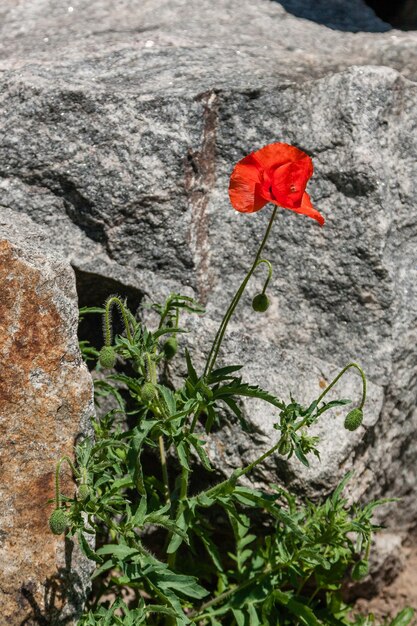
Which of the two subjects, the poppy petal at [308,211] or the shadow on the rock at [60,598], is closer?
the poppy petal at [308,211]

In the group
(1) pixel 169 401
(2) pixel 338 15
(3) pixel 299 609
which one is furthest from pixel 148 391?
(2) pixel 338 15

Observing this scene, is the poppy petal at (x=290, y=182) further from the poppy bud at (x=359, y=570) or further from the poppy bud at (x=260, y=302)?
the poppy bud at (x=359, y=570)

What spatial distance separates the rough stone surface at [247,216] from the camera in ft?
13.4

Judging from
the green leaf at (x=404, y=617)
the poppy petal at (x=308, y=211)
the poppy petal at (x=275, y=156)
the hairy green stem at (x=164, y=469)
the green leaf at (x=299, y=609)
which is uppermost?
the poppy petal at (x=275, y=156)

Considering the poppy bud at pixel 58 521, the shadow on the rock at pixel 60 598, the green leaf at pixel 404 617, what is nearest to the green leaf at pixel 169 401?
the poppy bud at pixel 58 521

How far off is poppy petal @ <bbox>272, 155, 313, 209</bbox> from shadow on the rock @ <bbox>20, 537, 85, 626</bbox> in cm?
159

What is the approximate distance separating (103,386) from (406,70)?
241 centimetres

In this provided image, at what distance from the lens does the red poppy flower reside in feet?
9.83

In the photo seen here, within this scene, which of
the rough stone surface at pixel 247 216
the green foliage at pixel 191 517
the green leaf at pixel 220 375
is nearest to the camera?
the green foliage at pixel 191 517

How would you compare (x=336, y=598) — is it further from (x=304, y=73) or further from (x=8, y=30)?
(x=8, y=30)

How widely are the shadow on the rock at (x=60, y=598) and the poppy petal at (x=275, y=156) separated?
165 cm

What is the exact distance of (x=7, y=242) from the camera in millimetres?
3512

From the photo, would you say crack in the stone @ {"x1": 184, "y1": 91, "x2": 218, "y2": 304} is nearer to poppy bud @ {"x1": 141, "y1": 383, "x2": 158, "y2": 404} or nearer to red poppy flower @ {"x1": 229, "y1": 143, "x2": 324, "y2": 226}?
poppy bud @ {"x1": 141, "y1": 383, "x2": 158, "y2": 404}

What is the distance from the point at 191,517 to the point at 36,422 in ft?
2.40
